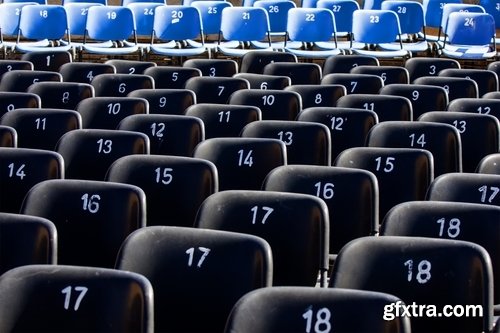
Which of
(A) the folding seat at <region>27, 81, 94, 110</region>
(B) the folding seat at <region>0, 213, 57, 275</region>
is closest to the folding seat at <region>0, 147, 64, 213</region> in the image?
(B) the folding seat at <region>0, 213, 57, 275</region>

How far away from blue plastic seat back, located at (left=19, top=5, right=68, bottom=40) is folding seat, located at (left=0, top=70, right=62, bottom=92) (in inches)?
126

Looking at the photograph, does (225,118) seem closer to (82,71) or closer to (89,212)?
(89,212)

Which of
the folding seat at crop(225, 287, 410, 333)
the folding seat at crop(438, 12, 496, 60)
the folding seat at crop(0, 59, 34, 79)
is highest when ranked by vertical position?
the folding seat at crop(225, 287, 410, 333)

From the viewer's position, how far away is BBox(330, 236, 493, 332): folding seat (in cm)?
289

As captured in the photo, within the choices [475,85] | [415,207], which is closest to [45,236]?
[415,207]

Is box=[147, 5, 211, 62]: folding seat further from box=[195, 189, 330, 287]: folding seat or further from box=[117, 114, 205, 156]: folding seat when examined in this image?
box=[195, 189, 330, 287]: folding seat

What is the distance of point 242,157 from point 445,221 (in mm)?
1333

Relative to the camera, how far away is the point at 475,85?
20.7 ft

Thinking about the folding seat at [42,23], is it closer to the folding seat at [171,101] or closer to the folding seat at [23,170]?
the folding seat at [171,101]

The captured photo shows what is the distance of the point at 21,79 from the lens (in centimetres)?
656

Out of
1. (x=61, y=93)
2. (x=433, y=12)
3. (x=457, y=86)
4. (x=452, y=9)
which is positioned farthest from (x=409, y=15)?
(x=61, y=93)

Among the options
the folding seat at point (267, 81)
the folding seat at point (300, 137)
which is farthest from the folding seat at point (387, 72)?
the folding seat at point (300, 137)

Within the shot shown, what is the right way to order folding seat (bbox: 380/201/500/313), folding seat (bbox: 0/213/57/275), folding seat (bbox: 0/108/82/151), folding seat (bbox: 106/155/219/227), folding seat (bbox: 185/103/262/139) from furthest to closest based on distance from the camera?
folding seat (bbox: 185/103/262/139) < folding seat (bbox: 0/108/82/151) < folding seat (bbox: 106/155/219/227) < folding seat (bbox: 380/201/500/313) < folding seat (bbox: 0/213/57/275)

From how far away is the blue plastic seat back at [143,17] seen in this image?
1032 cm
